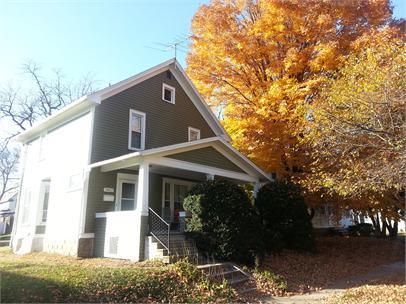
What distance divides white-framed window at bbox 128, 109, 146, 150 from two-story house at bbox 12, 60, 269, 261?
0.05 metres

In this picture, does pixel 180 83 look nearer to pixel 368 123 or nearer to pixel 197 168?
pixel 197 168

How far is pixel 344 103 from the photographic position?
10.1 metres

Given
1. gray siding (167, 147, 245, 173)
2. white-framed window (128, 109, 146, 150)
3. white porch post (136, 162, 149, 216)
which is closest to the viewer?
white porch post (136, 162, 149, 216)

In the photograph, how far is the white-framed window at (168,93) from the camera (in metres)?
17.8

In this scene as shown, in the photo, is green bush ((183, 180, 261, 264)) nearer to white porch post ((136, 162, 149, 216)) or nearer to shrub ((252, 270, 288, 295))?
shrub ((252, 270, 288, 295))

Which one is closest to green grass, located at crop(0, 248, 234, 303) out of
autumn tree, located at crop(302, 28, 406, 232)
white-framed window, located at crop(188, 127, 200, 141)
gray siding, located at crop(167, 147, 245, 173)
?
gray siding, located at crop(167, 147, 245, 173)

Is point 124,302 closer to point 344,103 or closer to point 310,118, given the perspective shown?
point 344,103

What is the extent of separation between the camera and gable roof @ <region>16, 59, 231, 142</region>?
14602 mm

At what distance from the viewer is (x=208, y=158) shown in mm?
14766

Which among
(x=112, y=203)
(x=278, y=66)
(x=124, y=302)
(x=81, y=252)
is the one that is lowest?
(x=124, y=302)

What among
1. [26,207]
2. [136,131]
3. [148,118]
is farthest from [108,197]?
[26,207]

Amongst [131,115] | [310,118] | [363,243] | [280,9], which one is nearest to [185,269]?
[310,118]

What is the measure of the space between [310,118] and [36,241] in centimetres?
1286

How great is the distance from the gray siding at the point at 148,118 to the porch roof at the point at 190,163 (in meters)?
1.29
